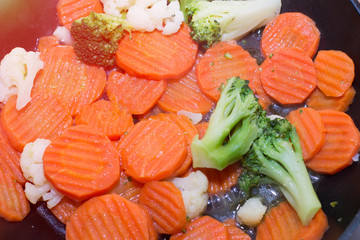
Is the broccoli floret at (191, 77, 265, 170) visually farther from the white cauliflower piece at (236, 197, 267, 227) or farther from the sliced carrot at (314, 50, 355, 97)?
the sliced carrot at (314, 50, 355, 97)

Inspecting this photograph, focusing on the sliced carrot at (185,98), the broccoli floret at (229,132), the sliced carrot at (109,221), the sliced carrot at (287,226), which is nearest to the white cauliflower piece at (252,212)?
the sliced carrot at (287,226)

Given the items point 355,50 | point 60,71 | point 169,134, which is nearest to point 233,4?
point 355,50

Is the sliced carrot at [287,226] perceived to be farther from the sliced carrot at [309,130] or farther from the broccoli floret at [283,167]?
the sliced carrot at [309,130]

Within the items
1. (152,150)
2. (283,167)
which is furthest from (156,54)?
(283,167)

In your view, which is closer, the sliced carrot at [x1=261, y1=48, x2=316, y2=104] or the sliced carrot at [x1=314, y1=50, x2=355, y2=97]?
the sliced carrot at [x1=314, y1=50, x2=355, y2=97]

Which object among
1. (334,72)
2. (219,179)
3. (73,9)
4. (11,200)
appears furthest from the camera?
(73,9)

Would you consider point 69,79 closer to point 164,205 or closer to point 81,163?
point 81,163

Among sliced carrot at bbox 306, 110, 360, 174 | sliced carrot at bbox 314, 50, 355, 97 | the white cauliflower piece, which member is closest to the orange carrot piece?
the white cauliflower piece
